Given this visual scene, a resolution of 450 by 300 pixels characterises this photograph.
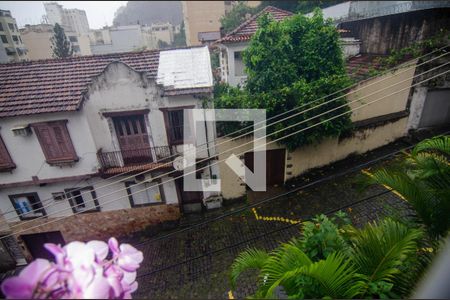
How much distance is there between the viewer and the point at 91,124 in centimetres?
1042

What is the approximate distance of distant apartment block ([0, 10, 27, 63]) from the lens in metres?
9.96

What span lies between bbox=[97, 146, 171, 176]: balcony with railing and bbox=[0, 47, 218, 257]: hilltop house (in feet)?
0.14

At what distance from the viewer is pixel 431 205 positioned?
388cm

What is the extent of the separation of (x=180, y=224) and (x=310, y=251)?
9.86 m

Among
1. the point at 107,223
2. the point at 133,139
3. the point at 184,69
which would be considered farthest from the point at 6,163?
the point at 184,69

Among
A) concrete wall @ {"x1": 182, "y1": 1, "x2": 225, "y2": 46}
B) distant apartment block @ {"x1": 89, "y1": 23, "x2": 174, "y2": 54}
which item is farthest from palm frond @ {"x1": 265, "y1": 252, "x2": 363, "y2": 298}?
distant apartment block @ {"x1": 89, "y1": 23, "x2": 174, "y2": 54}

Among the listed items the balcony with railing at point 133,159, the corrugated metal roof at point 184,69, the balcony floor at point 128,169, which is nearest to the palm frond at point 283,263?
the corrugated metal roof at point 184,69

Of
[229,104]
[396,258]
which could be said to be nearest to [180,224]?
[229,104]

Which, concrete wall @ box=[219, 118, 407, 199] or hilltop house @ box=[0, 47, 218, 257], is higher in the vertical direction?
hilltop house @ box=[0, 47, 218, 257]

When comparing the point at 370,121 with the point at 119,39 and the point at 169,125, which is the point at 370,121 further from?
the point at 119,39

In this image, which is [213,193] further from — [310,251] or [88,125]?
[310,251]

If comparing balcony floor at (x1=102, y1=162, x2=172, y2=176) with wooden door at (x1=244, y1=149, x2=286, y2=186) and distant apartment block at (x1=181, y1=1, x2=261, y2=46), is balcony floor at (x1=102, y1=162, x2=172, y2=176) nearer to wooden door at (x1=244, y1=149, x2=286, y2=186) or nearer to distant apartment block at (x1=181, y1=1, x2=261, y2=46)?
wooden door at (x1=244, y1=149, x2=286, y2=186)

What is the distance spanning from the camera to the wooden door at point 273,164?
1250 cm

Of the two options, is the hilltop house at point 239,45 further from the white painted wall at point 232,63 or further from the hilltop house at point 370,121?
the hilltop house at point 370,121
